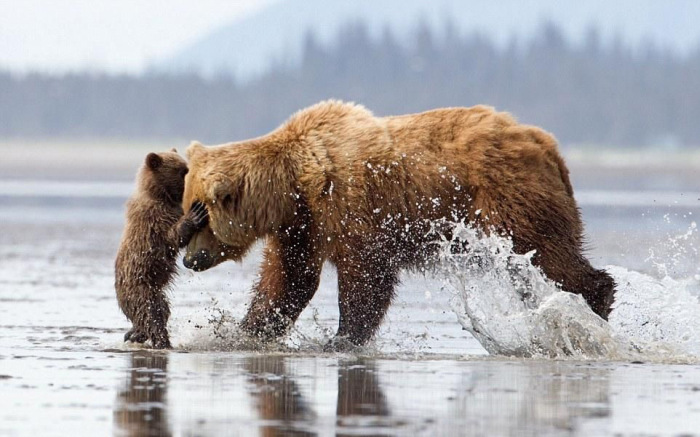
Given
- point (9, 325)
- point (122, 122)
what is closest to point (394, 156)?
point (9, 325)

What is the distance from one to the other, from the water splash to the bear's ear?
1.45 m

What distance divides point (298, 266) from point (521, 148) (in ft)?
4.85

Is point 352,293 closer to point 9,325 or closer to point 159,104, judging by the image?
point 9,325

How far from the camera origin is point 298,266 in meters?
8.34

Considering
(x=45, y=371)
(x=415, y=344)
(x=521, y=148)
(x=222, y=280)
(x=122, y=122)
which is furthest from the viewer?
(x=122, y=122)

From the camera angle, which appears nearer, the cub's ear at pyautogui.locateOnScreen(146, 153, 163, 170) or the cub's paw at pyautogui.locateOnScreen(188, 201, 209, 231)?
the cub's paw at pyautogui.locateOnScreen(188, 201, 209, 231)

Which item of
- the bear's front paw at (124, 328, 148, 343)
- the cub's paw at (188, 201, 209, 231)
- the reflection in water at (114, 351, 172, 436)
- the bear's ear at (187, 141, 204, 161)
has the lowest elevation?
the reflection in water at (114, 351, 172, 436)

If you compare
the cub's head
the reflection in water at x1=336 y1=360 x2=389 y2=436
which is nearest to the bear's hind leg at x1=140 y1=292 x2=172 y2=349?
the cub's head

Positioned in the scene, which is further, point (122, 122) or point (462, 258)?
point (122, 122)

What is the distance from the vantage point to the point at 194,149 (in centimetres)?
820

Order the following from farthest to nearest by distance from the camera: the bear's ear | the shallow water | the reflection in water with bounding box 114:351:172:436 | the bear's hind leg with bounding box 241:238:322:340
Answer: the bear's hind leg with bounding box 241:238:322:340
the bear's ear
the shallow water
the reflection in water with bounding box 114:351:172:436

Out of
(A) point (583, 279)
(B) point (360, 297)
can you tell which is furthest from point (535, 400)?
(B) point (360, 297)

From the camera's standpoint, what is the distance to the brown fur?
824 cm

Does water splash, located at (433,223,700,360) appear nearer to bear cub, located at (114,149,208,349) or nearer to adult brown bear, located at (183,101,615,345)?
adult brown bear, located at (183,101,615,345)
